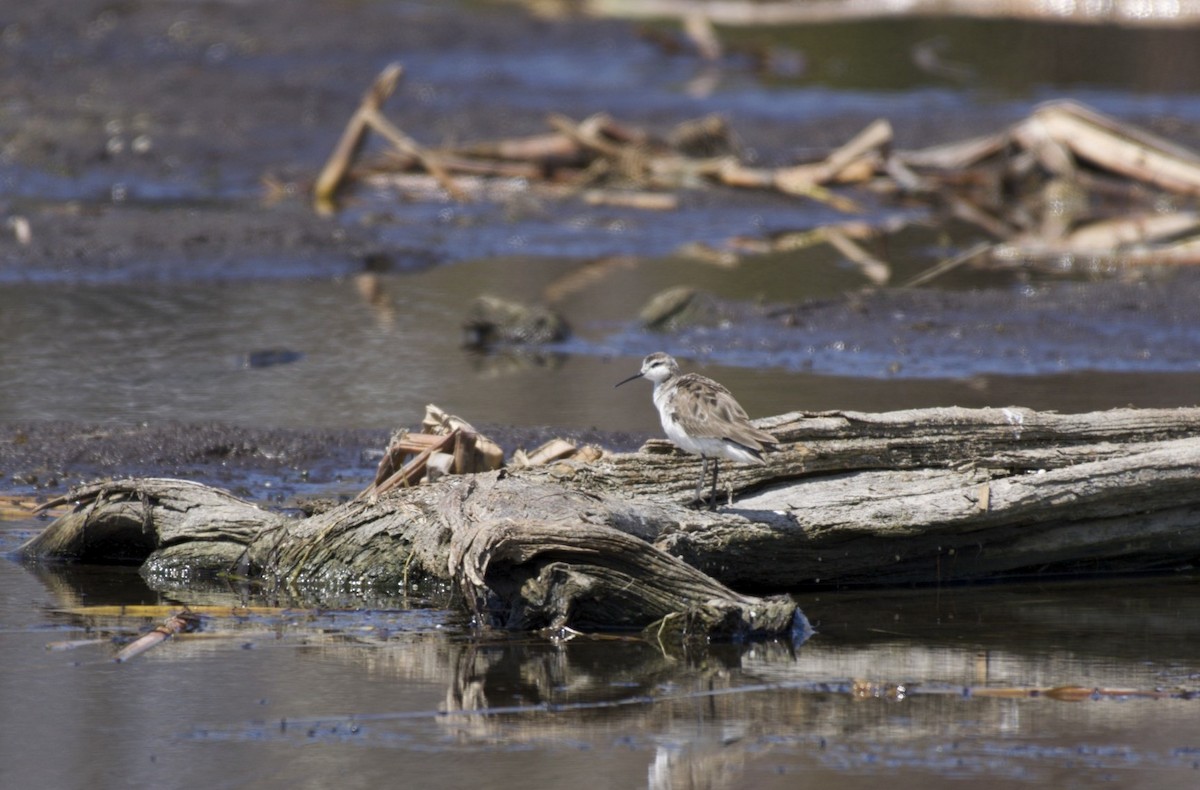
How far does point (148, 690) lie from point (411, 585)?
1594 mm

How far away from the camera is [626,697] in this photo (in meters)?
6.05

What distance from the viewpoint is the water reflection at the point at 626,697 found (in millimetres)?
5414

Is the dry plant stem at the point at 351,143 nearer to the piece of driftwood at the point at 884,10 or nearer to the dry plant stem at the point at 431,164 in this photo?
the dry plant stem at the point at 431,164

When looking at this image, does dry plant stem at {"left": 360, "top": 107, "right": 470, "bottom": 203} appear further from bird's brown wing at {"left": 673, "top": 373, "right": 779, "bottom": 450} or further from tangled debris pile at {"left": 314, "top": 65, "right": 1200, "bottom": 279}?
bird's brown wing at {"left": 673, "top": 373, "right": 779, "bottom": 450}

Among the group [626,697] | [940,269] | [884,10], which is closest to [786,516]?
[626,697]

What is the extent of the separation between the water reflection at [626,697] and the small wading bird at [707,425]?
0.78 meters

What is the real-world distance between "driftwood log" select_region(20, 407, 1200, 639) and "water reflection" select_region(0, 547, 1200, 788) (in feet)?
0.74

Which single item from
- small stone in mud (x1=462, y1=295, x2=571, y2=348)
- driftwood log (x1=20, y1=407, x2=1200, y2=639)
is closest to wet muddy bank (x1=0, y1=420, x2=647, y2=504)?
driftwood log (x1=20, y1=407, x2=1200, y2=639)

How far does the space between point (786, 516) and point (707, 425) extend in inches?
29.8

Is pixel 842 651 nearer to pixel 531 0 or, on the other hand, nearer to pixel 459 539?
pixel 459 539

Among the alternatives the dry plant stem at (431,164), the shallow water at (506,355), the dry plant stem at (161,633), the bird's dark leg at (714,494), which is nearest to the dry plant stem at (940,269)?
the shallow water at (506,355)

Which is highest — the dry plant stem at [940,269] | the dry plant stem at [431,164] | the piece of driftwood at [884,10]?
the piece of driftwood at [884,10]

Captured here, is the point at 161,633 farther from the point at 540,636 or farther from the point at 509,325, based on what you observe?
the point at 509,325

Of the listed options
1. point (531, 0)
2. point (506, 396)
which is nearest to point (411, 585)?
point (506, 396)
